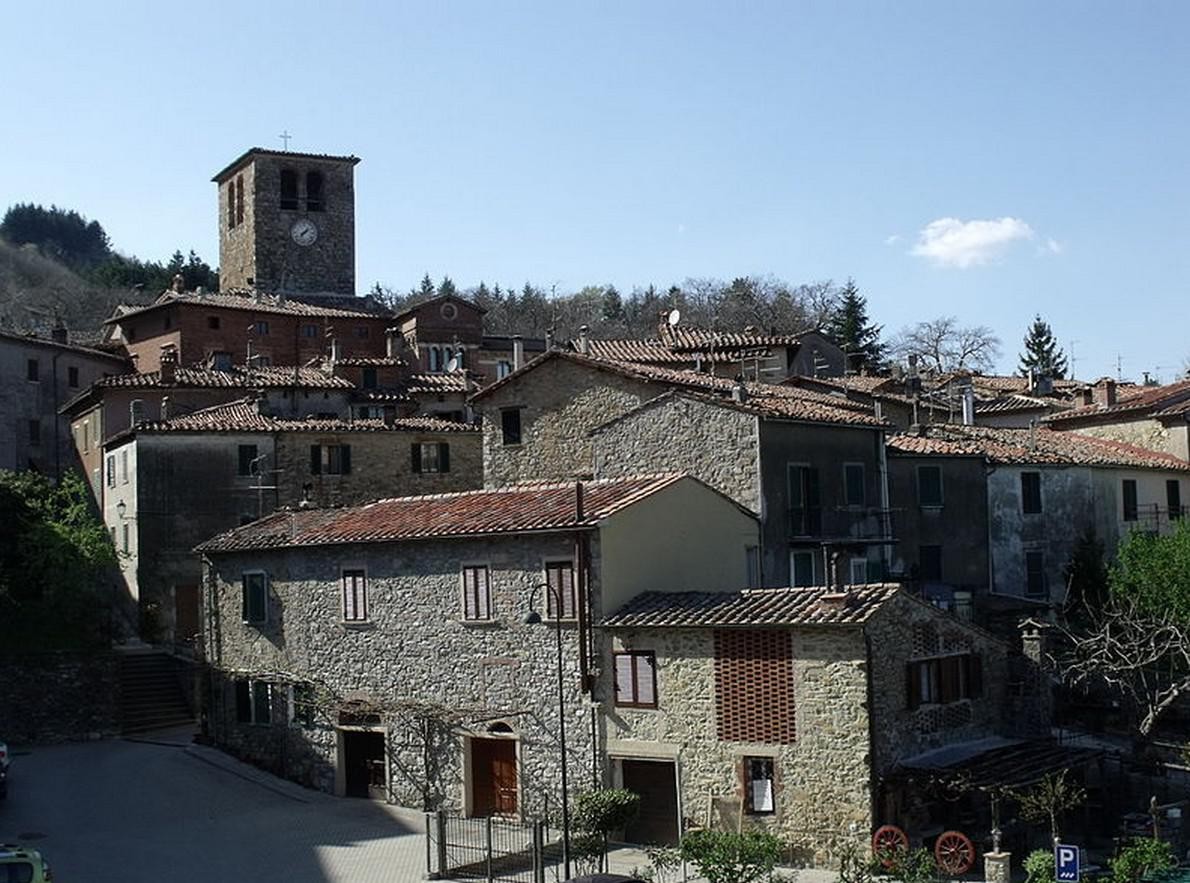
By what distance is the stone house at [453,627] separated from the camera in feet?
96.3

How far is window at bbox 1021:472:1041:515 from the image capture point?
4397 centimetres

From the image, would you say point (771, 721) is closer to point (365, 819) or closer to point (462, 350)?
point (365, 819)

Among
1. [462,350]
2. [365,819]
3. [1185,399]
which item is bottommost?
[365,819]

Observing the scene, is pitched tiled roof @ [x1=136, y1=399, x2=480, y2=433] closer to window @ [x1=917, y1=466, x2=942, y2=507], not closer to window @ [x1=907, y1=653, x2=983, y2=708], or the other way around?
window @ [x1=917, y1=466, x2=942, y2=507]

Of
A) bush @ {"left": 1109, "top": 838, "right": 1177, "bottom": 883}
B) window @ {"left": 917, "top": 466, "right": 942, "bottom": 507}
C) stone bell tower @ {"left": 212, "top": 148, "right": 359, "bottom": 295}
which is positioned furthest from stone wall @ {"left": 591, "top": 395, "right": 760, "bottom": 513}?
stone bell tower @ {"left": 212, "top": 148, "right": 359, "bottom": 295}

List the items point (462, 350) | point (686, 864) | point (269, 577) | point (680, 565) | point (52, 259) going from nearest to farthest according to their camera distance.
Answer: point (686, 864) < point (680, 565) < point (269, 577) < point (462, 350) < point (52, 259)

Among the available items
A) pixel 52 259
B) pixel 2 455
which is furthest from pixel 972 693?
pixel 52 259

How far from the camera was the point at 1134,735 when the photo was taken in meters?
32.3

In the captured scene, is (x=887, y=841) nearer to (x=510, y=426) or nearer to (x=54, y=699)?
(x=510, y=426)

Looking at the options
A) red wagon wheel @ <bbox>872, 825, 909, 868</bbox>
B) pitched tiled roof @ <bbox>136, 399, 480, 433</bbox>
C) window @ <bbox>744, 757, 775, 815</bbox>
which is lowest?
red wagon wheel @ <bbox>872, 825, 909, 868</bbox>

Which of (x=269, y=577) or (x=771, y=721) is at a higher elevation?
(x=269, y=577)

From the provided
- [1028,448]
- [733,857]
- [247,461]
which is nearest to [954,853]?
[733,857]

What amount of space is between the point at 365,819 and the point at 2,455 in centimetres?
3541

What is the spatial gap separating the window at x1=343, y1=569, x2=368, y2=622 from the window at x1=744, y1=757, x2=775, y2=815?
10.5 meters
